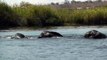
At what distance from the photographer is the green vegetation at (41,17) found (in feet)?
262

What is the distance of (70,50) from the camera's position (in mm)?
31953

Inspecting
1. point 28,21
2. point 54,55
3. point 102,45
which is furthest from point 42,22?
point 54,55

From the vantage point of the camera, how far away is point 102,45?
35.3 meters

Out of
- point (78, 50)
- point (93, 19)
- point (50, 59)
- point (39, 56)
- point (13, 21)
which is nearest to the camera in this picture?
point (50, 59)

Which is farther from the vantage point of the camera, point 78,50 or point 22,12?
point 22,12

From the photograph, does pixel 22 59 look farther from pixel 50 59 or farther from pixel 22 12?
pixel 22 12

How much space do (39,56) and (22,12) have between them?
61341 millimetres

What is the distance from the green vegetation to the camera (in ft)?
262

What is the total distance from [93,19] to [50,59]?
59285 millimetres

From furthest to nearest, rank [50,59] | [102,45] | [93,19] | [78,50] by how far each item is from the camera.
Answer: [93,19] → [102,45] → [78,50] → [50,59]

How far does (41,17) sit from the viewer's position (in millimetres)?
84438

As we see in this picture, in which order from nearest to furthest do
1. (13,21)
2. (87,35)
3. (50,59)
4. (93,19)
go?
(50,59), (87,35), (13,21), (93,19)

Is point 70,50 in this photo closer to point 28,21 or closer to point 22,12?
point 28,21

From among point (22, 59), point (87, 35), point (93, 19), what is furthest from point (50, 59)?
point (93, 19)
